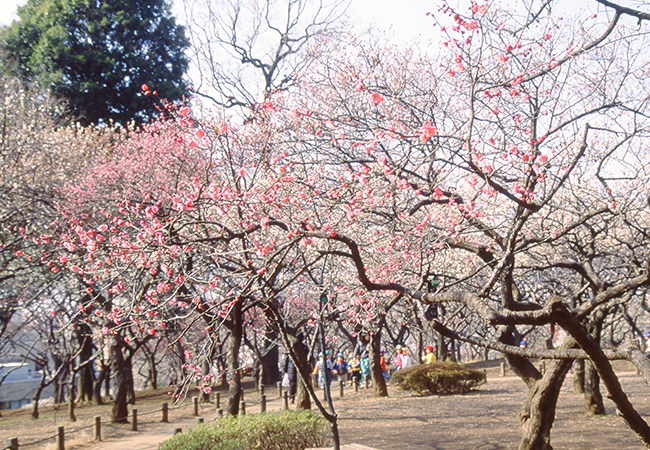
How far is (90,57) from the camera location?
62.7ft

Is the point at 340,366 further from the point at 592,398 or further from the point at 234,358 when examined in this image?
the point at 234,358

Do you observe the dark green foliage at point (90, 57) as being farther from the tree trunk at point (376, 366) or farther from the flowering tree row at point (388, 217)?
the tree trunk at point (376, 366)

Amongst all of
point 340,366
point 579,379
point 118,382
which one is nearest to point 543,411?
point 579,379

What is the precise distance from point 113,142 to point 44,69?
369 cm

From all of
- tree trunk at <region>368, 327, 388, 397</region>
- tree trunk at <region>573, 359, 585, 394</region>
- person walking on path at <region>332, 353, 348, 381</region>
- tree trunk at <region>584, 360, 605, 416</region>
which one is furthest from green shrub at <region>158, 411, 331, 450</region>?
person walking on path at <region>332, 353, 348, 381</region>

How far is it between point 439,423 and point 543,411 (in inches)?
190

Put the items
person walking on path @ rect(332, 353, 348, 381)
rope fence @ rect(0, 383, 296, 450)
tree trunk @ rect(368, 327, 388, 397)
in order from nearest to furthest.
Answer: rope fence @ rect(0, 383, 296, 450) < tree trunk @ rect(368, 327, 388, 397) < person walking on path @ rect(332, 353, 348, 381)

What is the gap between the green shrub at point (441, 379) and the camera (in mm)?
15701

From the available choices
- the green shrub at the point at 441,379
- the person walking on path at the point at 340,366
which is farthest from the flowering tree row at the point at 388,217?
the person walking on path at the point at 340,366

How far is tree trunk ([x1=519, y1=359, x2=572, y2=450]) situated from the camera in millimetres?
6422

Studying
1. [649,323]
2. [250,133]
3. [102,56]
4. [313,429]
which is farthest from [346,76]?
[649,323]

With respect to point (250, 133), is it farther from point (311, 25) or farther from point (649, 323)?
point (649, 323)

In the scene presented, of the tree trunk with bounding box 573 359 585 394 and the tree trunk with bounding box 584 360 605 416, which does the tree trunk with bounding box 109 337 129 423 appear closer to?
the tree trunk with bounding box 584 360 605 416

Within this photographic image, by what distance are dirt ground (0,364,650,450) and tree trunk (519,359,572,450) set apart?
1870 millimetres
